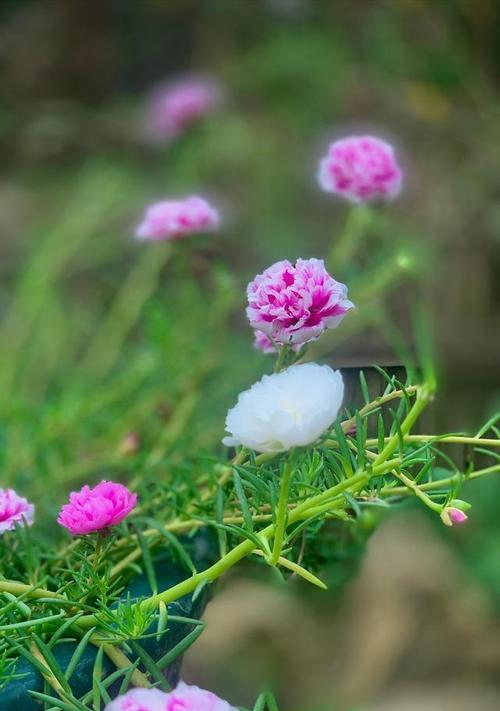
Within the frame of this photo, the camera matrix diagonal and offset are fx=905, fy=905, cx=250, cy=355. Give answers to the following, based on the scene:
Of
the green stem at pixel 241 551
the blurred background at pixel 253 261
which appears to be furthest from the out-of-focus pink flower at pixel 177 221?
the green stem at pixel 241 551

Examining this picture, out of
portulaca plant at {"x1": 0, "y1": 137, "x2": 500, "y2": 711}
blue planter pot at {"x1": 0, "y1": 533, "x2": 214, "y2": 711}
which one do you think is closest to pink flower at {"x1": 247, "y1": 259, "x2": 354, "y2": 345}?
portulaca plant at {"x1": 0, "y1": 137, "x2": 500, "y2": 711}

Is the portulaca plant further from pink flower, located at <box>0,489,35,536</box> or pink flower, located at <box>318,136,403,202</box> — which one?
A: pink flower, located at <box>318,136,403,202</box>

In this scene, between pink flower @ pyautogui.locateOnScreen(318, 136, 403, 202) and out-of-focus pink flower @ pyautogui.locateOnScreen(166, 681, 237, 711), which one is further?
pink flower @ pyautogui.locateOnScreen(318, 136, 403, 202)

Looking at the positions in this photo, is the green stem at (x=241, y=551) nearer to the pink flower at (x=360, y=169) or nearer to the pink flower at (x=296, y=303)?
the pink flower at (x=296, y=303)

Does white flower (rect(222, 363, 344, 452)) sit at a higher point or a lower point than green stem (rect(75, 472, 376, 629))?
higher

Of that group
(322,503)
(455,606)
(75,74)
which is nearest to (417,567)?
(455,606)
